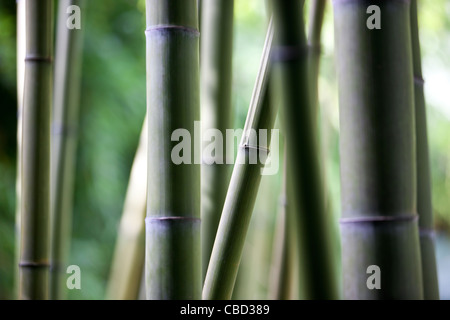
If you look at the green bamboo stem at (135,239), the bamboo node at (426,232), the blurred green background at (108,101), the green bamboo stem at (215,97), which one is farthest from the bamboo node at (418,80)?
the blurred green background at (108,101)

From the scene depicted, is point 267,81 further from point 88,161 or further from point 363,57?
point 88,161

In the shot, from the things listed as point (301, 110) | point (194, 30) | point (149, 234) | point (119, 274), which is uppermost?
point (194, 30)

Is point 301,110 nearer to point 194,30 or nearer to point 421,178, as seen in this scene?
point 194,30

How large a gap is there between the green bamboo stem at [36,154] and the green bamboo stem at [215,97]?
22cm

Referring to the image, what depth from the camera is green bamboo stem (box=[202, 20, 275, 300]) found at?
2.13ft

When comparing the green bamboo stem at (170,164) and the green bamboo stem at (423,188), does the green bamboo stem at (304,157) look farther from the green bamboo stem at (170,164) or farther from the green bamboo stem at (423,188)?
the green bamboo stem at (423,188)

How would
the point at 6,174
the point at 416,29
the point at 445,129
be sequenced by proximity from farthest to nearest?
the point at 445,129
the point at 6,174
the point at 416,29

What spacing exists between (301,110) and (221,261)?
0.23 metres

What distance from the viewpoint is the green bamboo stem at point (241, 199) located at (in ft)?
2.13

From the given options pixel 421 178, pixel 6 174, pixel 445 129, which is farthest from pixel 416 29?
pixel 445 129

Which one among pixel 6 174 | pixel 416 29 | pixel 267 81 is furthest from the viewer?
pixel 6 174

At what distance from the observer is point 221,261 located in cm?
67

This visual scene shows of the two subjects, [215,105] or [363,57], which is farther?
[215,105]

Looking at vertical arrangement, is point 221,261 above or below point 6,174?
below
